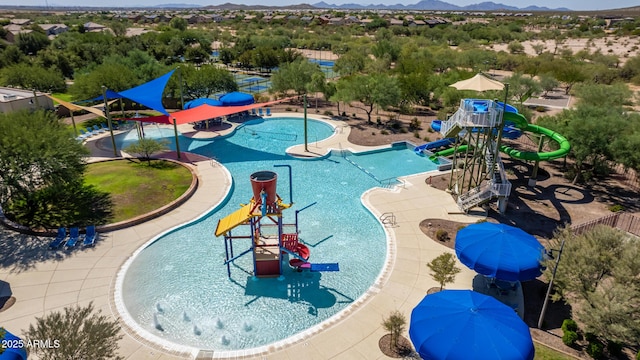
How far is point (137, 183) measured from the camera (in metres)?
30.1

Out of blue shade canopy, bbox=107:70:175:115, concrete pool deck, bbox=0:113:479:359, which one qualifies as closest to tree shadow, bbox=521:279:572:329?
concrete pool deck, bbox=0:113:479:359

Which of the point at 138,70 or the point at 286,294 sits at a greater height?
the point at 138,70

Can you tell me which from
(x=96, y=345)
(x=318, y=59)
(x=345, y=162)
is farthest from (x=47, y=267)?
(x=318, y=59)

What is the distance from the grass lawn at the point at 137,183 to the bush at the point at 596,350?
25.7 meters

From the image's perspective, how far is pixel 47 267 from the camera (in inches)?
813

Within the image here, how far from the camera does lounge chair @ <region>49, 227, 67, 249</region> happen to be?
877 inches

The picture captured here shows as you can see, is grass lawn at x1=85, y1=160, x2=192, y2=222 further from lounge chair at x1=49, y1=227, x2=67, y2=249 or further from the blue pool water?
the blue pool water

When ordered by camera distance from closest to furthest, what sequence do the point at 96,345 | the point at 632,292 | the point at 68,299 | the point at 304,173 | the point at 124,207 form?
the point at 96,345 < the point at 632,292 < the point at 68,299 < the point at 124,207 < the point at 304,173

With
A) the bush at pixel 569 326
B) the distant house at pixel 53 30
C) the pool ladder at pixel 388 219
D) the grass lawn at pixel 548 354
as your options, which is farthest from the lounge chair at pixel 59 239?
the distant house at pixel 53 30

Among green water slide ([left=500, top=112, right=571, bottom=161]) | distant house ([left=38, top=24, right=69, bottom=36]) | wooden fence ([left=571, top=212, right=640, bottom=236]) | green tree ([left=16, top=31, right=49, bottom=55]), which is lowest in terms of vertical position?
wooden fence ([left=571, top=212, right=640, bottom=236])

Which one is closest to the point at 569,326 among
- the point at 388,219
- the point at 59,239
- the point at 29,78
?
the point at 388,219

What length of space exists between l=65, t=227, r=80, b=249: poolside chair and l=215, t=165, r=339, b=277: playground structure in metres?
9.39

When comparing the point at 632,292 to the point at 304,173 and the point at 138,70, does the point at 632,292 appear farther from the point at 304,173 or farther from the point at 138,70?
the point at 138,70

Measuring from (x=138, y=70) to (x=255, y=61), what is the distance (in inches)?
1143
